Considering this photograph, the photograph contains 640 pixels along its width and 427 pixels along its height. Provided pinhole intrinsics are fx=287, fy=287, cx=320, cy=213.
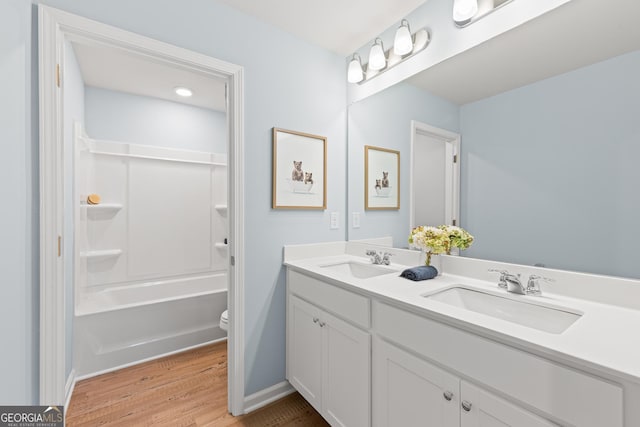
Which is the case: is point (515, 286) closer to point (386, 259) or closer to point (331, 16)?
point (386, 259)

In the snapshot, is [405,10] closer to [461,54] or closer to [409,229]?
[461,54]

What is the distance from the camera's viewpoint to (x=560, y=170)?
1.12 meters

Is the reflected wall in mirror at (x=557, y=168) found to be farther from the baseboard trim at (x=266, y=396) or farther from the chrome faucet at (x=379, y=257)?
the baseboard trim at (x=266, y=396)

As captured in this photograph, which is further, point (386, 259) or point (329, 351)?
point (386, 259)

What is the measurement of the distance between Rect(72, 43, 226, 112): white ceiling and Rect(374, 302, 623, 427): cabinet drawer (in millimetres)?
2088

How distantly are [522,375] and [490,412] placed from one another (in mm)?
167

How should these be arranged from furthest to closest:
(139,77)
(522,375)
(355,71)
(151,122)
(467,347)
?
(151,122) < (139,77) < (355,71) < (467,347) < (522,375)

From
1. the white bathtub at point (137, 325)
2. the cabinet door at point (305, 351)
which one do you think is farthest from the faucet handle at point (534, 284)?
the white bathtub at point (137, 325)

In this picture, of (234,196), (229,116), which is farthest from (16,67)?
(234,196)

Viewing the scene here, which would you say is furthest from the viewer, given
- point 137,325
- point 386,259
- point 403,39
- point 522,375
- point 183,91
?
point 183,91

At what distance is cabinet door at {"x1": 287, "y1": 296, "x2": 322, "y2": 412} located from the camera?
160cm

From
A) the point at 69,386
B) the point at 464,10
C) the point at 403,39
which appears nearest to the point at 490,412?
the point at 464,10

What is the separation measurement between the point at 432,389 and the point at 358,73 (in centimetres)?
193

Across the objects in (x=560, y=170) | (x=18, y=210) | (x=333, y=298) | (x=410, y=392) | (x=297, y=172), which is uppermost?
(x=297, y=172)
